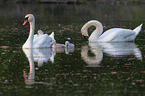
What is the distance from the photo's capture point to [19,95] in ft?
29.8

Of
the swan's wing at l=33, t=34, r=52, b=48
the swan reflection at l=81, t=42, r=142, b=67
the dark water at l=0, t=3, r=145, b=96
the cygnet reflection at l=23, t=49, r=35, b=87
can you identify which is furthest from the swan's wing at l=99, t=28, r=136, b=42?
the cygnet reflection at l=23, t=49, r=35, b=87

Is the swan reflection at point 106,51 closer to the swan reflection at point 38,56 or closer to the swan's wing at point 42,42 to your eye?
the swan reflection at point 38,56

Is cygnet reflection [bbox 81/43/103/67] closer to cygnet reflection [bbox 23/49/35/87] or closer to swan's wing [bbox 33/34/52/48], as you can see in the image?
swan's wing [bbox 33/34/52/48]

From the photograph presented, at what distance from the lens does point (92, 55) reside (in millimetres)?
14719

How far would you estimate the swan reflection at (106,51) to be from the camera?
13.8m

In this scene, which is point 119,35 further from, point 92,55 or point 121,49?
point 92,55

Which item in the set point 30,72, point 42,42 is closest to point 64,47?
point 42,42

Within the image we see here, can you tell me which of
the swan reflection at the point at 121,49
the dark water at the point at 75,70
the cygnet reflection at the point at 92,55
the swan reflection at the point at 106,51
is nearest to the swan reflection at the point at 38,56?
the dark water at the point at 75,70

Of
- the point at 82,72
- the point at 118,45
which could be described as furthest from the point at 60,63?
the point at 118,45

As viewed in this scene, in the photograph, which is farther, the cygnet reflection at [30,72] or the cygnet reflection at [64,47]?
the cygnet reflection at [64,47]

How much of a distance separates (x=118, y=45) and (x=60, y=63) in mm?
5099

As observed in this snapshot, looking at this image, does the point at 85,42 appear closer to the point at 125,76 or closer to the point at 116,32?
the point at 116,32

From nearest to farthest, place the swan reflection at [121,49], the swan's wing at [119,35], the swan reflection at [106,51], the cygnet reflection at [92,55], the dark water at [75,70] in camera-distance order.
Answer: the dark water at [75,70]
the cygnet reflection at [92,55]
the swan reflection at [106,51]
the swan reflection at [121,49]
the swan's wing at [119,35]

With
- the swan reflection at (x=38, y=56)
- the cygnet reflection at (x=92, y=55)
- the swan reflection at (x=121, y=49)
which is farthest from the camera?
the swan reflection at (x=121, y=49)
